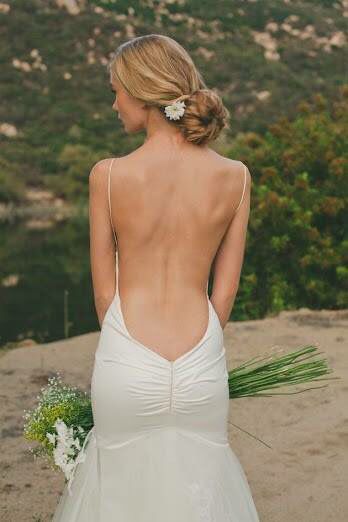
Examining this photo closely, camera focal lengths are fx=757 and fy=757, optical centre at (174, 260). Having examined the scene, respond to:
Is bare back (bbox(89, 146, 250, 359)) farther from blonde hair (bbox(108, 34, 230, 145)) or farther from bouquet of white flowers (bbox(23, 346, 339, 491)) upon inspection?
bouquet of white flowers (bbox(23, 346, 339, 491))

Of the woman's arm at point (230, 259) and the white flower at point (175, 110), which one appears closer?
the white flower at point (175, 110)

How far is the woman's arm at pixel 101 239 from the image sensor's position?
2.32 meters

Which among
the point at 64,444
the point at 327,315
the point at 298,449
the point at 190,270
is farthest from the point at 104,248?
the point at 327,315

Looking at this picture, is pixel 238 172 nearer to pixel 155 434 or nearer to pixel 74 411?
pixel 155 434

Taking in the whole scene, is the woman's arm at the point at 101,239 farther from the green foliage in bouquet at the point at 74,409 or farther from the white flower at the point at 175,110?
the green foliage in bouquet at the point at 74,409

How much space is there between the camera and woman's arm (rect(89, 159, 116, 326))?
2324mm

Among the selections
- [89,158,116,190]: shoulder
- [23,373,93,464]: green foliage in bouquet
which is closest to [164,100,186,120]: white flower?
[89,158,116,190]: shoulder

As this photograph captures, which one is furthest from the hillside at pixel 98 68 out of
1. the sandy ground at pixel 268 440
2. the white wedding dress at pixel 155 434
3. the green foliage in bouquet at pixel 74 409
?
the white wedding dress at pixel 155 434

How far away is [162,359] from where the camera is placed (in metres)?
2.33

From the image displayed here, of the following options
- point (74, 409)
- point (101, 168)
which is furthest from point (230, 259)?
point (74, 409)

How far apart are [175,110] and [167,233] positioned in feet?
1.23

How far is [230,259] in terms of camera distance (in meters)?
2.55

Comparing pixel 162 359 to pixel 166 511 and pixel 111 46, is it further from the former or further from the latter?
pixel 111 46

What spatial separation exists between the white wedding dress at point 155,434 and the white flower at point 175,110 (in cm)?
59
